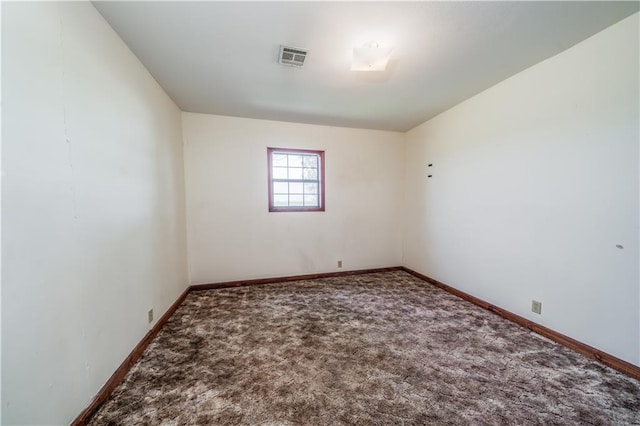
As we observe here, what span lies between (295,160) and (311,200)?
729 mm

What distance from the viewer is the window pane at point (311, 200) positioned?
4.02 metres

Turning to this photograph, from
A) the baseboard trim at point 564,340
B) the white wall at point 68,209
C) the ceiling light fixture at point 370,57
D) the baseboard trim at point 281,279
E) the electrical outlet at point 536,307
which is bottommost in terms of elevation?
the baseboard trim at point 564,340

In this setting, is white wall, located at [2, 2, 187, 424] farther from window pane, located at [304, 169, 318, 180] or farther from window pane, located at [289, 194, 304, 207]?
window pane, located at [304, 169, 318, 180]

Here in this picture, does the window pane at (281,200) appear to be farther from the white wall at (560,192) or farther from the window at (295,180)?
the white wall at (560,192)

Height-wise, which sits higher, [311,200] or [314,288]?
[311,200]

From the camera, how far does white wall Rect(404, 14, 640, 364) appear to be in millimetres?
1744

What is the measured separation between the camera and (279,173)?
3.86 m

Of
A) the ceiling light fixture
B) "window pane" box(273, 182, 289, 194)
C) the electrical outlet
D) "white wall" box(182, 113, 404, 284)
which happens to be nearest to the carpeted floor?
the electrical outlet

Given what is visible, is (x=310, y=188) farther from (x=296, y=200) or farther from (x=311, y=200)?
(x=296, y=200)

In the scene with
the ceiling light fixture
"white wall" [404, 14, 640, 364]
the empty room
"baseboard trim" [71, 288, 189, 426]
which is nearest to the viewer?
the empty room

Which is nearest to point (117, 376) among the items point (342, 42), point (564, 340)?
point (342, 42)

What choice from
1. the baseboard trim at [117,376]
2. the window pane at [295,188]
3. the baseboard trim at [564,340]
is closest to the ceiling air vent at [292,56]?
the window pane at [295,188]

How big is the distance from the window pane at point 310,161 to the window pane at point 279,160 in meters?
0.33

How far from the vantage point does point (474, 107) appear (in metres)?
2.94
